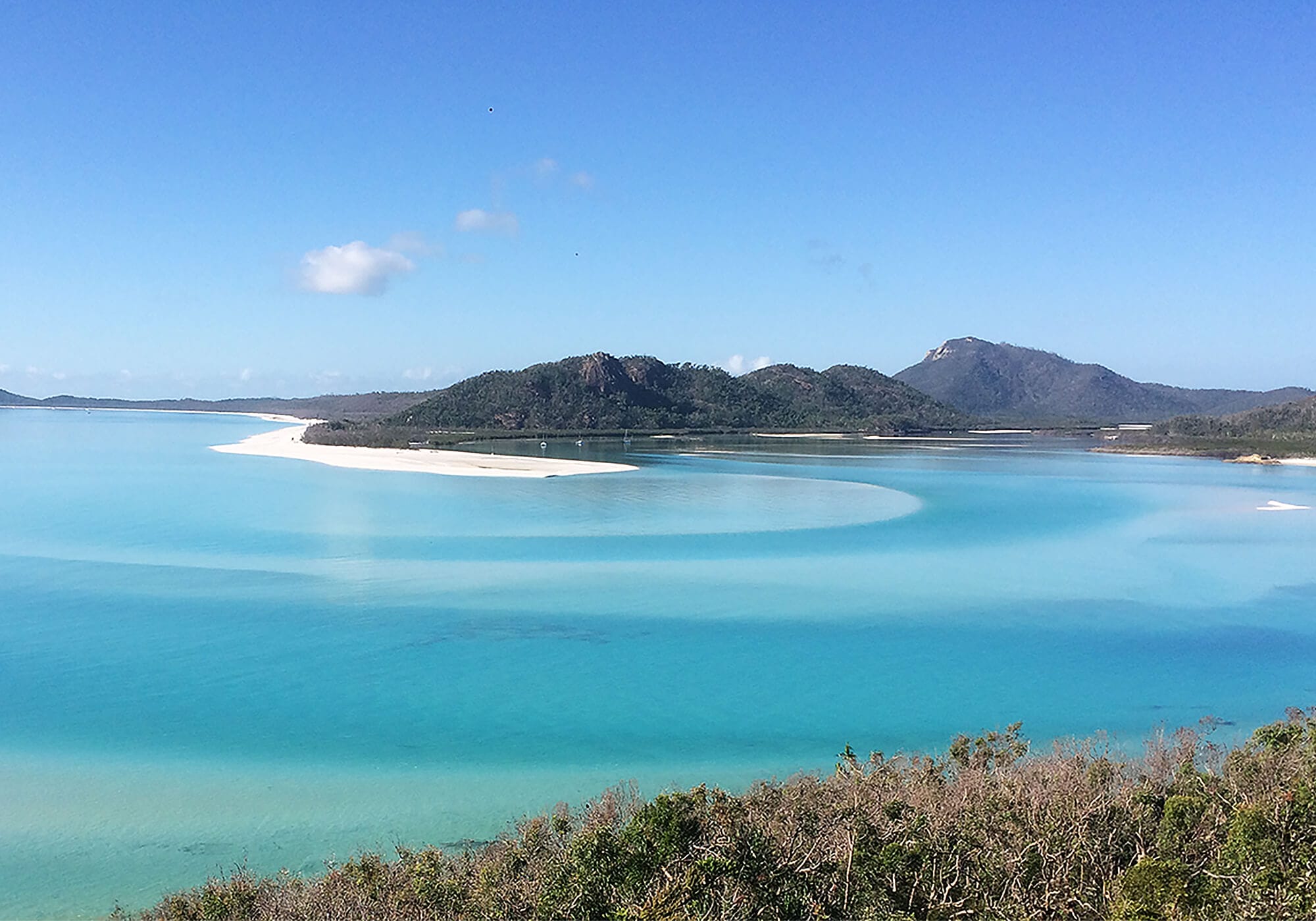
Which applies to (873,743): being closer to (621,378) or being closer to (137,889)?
(137,889)

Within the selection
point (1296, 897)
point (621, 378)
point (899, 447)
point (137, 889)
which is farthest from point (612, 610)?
point (621, 378)

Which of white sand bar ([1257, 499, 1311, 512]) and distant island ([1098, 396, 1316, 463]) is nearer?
white sand bar ([1257, 499, 1311, 512])

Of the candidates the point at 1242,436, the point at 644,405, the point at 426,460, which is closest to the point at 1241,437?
the point at 1242,436

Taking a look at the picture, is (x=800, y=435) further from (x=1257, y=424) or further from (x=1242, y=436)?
(x=1257, y=424)

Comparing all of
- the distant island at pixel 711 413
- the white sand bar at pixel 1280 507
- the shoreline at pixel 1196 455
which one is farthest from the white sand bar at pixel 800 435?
the white sand bar at pixel 1280 507

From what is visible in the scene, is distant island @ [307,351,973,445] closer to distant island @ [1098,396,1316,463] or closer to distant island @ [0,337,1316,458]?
distant island @ [0,337,1316,458]

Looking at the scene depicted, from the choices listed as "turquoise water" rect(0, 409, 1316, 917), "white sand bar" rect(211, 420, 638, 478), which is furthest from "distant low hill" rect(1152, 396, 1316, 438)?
"white sand bar" rect(211, 420, 638, 478)

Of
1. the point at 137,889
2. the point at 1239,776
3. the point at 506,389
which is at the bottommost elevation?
the point at 137,889
